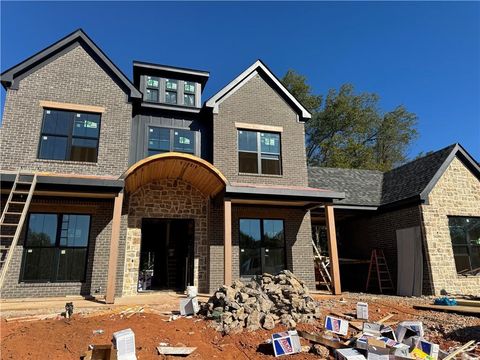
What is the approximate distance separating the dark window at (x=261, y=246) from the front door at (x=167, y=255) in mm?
1928

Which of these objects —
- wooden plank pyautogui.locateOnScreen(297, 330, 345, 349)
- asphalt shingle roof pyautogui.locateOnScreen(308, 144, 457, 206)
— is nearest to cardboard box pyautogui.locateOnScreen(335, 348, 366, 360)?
wooden plank pyautogui.locateOnScreen(297, 330, 345, 349)

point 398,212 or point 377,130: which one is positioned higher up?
point 377,130

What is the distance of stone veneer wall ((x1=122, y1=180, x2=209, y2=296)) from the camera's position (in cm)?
1138

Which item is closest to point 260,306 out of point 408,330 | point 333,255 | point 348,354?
point 348,354

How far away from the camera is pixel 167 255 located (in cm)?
1448

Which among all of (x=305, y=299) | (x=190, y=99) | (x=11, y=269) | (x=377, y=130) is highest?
(x=377, y=130)

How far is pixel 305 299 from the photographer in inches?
322

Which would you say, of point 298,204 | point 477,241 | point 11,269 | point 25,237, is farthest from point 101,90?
point 477,241

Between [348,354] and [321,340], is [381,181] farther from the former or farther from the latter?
[348,354]

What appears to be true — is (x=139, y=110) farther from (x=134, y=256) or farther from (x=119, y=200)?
(x=134, y=256)

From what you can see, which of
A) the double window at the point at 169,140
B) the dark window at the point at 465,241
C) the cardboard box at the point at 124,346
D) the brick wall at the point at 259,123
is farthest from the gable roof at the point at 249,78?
the cardboard box at the point at 124,346

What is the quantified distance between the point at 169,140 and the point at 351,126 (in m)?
23.4

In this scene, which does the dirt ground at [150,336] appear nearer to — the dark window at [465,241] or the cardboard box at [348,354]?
the cardboard box at [348,354]

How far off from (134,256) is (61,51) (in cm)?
769
